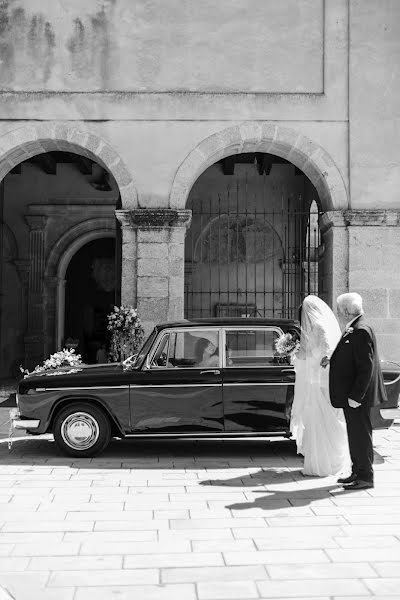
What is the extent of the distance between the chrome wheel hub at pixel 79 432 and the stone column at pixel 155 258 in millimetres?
3720

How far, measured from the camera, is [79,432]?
24.1 ft

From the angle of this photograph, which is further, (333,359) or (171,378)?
(171,378)

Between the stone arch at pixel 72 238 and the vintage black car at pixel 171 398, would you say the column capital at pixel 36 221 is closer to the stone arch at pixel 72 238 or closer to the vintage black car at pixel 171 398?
the stone arch at pixel 72 238

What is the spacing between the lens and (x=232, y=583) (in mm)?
3734

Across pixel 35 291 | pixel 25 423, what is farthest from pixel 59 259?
pixel 25 423

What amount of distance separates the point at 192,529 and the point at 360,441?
187cm

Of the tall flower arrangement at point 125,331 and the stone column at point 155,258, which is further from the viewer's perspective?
the stone column at point 155,258

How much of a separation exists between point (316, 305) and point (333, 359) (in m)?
0.74

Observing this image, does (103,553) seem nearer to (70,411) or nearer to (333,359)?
(333,359)

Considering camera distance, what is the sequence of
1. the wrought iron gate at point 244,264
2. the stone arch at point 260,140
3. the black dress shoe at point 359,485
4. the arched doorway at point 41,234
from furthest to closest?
1. the arched doorway at point 41,234
2. the wrought iron gate at point 244,264
3. the stone arch at point 260,140
4. the black dress shoe at point 359,485

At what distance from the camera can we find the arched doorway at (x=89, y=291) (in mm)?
19391

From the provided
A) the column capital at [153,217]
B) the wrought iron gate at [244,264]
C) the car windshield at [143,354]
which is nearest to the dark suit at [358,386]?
the car windshield at [143,354]

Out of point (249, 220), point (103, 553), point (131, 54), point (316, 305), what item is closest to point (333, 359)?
point (316, 305)

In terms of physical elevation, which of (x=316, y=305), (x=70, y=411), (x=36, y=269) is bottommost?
(x=70, y=411)
